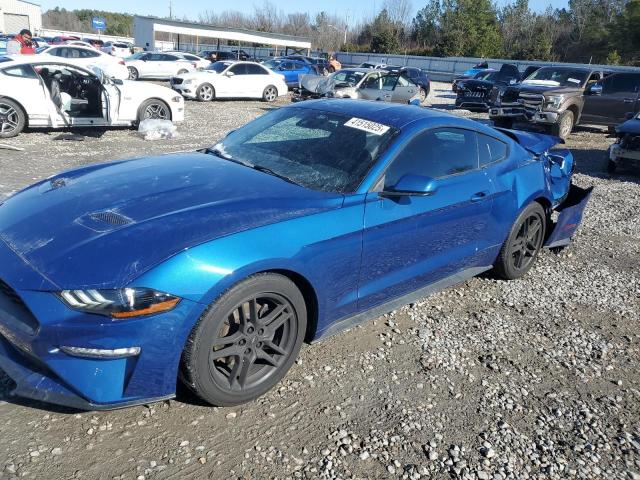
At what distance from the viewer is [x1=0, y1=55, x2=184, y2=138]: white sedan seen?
30.8 feet

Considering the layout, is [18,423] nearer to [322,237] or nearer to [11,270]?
[11,270]

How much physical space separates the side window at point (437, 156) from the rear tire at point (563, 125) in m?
10.1

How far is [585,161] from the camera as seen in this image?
10.8 m

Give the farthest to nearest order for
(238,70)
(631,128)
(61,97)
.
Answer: (238,70) < (61,97) < (631,128)

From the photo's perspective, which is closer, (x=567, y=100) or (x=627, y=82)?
(x=567, y=100)

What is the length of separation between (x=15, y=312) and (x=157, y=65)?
25829mm

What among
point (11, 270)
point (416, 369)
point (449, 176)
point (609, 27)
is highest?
point (609, 27)

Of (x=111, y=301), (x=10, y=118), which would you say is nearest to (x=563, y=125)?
(x=10, y=118)

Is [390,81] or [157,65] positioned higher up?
[390,81]

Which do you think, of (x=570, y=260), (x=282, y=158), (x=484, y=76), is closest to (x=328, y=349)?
(x=282, y=158)

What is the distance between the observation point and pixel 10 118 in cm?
941

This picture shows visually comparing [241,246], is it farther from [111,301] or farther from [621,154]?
[621,154]

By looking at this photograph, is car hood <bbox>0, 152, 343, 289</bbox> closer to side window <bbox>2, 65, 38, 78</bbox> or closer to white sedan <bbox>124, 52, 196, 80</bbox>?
side window <bbox>2, 65, 38, 78</bbox>

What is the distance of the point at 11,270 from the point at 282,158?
5.93 feet
